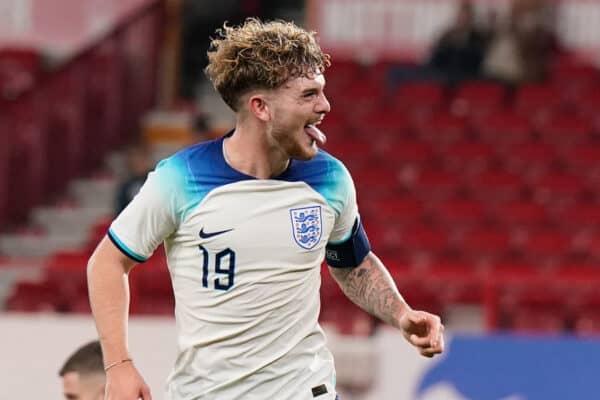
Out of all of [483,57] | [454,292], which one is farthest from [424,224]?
[483,57]

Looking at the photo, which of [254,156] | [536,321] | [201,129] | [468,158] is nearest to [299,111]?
[254,156]

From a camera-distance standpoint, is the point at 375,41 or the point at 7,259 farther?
the point at 375,41

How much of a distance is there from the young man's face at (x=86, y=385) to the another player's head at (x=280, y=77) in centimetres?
159

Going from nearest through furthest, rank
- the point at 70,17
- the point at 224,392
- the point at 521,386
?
the point at 224,392 < the point at 521,386 < the point at 70,17

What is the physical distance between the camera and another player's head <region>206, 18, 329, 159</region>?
4379mm

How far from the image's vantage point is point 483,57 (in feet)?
44.2

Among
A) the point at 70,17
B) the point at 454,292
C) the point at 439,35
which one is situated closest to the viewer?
the point at 454,292

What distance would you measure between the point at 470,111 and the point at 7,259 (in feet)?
13.4

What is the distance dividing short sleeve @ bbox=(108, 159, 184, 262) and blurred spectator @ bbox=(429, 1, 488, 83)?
29.3 ft

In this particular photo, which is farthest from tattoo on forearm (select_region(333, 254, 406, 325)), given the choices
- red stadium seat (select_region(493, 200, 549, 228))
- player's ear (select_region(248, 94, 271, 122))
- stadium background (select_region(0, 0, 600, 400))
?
red stadium seat (select_region(493, 200, 549, 228))

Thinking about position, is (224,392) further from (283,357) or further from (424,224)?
(424,224)

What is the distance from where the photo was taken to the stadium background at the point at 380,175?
28.2ft

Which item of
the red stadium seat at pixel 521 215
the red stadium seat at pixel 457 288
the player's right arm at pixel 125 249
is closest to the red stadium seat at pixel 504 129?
the red stadium seat at pixel 521 215

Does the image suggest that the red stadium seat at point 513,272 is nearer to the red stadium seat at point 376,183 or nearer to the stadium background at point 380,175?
the stadium background at point 380,175
